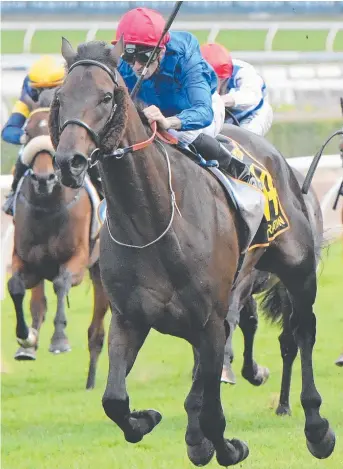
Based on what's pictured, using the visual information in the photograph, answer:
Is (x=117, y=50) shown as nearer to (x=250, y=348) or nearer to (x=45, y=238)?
(x=250, y=348)

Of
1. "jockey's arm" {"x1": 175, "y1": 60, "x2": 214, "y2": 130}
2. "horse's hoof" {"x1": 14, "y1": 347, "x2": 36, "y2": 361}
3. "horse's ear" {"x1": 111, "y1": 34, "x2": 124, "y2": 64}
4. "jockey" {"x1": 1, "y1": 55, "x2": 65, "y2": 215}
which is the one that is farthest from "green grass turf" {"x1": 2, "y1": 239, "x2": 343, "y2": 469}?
"horse's ear" {"x1": 111, "y1": 34, "x2": 124, "y2": 64}

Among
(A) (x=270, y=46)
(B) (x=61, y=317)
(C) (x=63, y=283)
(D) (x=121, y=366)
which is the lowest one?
(A) (x=270, y=46)

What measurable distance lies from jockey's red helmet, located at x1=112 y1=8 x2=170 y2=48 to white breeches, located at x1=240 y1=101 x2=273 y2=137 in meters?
2.64

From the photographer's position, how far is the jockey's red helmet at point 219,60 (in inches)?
307

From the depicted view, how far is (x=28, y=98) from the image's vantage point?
9273mm

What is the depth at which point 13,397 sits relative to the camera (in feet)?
27.3

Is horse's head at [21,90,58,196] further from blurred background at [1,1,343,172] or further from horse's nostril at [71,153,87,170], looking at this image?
blurred background at [1,1,343,172]

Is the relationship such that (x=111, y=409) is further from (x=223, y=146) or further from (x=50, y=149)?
(x=50, y=149)

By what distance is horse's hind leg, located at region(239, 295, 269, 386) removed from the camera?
25.6ft

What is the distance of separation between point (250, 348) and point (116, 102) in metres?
3.46

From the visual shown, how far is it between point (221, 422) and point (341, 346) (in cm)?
437

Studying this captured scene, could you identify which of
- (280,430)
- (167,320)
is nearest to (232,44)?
(280,430)

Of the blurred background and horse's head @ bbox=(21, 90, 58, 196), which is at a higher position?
horse's head @ bbox=(21, 90, 58, 196)

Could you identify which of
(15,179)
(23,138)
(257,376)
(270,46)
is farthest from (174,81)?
(270,46)
